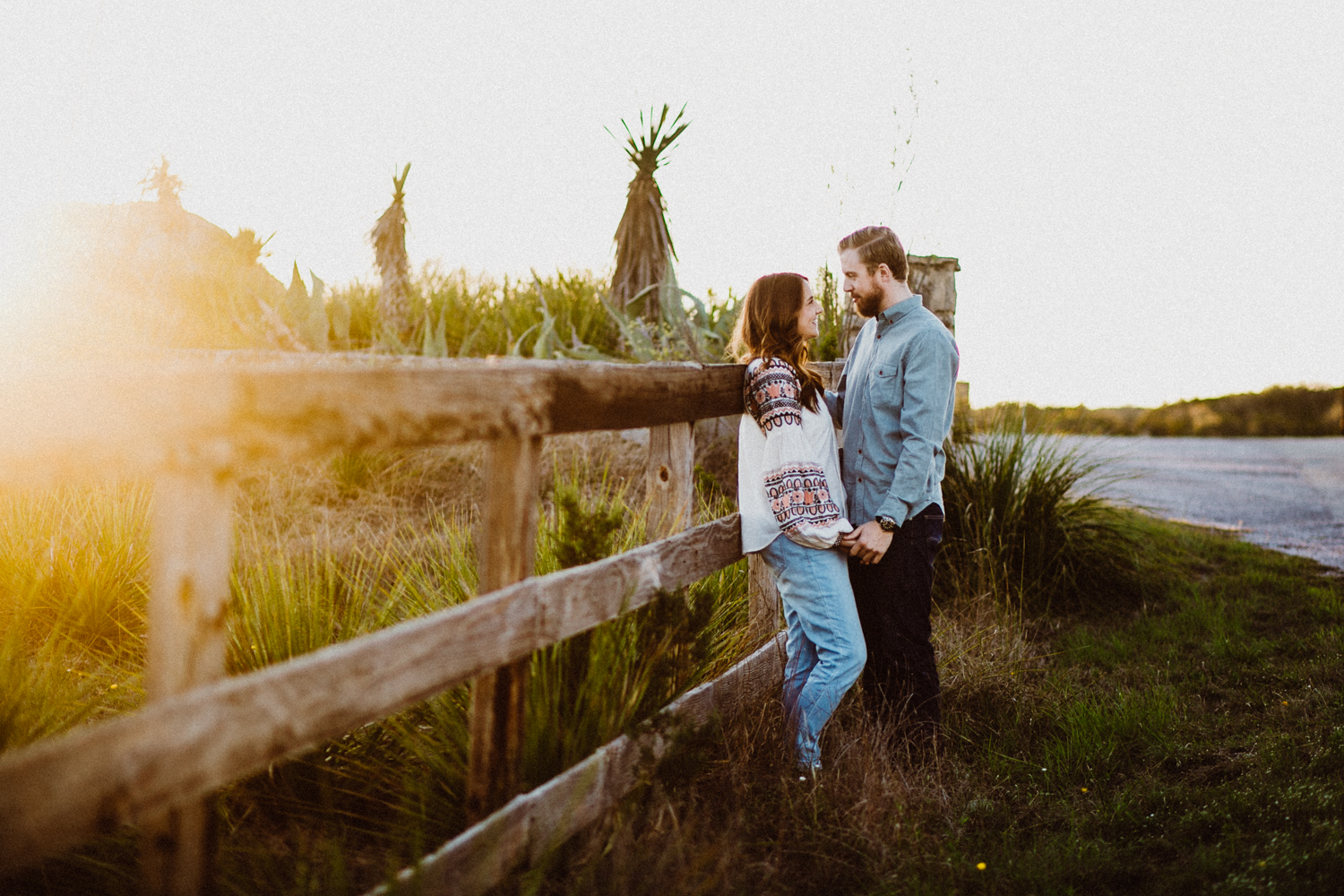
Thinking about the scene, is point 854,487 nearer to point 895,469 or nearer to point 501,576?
point 895,469

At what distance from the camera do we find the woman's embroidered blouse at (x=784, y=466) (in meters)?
3.01

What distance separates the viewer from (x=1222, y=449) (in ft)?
54.3

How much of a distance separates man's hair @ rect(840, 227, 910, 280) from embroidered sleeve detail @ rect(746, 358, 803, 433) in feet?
2.16

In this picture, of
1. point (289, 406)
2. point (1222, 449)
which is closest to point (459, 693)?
point (289, 406)

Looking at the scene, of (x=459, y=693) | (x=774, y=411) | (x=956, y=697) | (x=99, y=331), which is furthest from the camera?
(x=99, y=331)

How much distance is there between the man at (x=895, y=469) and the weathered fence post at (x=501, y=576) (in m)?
1.39

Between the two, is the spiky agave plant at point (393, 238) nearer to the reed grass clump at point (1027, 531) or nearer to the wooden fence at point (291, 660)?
the reed grass clump at point (1027, 531)

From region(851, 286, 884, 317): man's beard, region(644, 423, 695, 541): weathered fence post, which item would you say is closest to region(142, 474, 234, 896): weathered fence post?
region(644, 423, 695, 541): weathered fence post

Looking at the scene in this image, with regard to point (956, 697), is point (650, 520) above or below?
above

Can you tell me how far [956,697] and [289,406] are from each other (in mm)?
3345

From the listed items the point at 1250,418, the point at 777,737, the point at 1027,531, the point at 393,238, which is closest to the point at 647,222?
the point at 393,238

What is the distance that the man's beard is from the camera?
11.5 ft

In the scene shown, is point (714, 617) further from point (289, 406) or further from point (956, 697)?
point (289, 406)

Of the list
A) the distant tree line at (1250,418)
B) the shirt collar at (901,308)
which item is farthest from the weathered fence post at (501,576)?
the distant tree line at (1250,418)
